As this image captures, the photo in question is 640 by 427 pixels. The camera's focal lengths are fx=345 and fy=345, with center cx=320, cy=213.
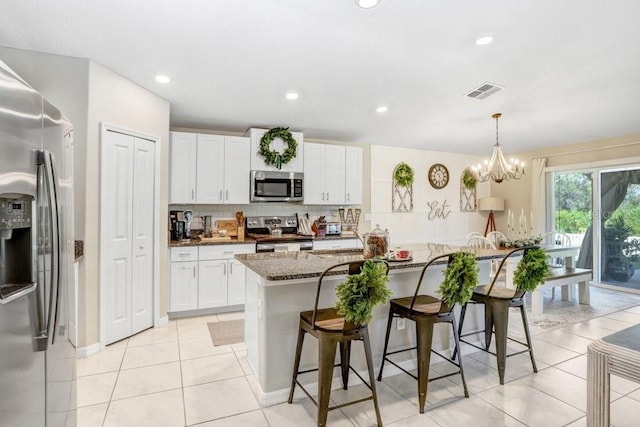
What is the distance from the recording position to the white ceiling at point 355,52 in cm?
220

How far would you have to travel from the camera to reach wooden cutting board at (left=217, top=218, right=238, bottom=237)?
493 cm

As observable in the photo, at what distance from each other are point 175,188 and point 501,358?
3.86m

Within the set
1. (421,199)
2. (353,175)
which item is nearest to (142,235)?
(353,175)

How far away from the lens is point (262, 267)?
7.54ft

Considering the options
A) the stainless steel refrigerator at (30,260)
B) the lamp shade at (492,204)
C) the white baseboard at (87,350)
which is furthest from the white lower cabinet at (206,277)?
the lamp shade at (492,204)

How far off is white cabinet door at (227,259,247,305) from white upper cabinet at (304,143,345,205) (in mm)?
1411

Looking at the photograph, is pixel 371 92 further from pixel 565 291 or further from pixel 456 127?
pixel 565 291

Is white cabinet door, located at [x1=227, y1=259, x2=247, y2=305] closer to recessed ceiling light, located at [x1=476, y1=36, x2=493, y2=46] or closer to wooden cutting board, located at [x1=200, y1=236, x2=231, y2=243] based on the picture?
wooden cutting board, located at [x1=200, y1=236, x2=231, y2=243]

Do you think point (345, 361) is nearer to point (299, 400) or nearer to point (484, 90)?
point (299, 400)

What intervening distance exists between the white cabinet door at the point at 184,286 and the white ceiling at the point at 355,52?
1.88 metres

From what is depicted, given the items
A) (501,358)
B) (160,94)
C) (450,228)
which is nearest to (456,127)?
(450,228)

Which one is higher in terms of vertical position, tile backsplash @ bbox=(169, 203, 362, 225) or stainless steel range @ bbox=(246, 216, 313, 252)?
tile backsplash @ bbox=(169, 203, 362, 225)

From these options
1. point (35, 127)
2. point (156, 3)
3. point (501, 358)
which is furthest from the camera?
point (501, 358)

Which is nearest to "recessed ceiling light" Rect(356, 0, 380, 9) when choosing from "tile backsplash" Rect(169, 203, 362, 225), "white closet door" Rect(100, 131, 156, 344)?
"white closet door" Rect(100, 131, 156, 344)
